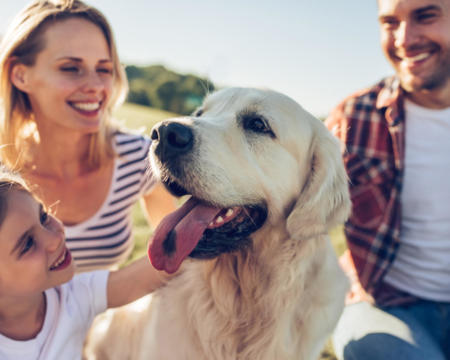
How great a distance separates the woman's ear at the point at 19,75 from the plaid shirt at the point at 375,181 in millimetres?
2199

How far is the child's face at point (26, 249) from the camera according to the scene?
6.22 ft

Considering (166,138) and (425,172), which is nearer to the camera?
(166,138)

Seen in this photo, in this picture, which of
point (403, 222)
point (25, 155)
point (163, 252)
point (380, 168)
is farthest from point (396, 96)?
point (25, 155)

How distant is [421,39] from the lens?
260cm

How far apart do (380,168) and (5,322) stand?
2388mm

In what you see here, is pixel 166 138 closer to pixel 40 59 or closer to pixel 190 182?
pixel 190 182

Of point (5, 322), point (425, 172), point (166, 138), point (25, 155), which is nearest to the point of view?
point (166, 138)

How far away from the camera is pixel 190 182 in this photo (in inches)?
74.3

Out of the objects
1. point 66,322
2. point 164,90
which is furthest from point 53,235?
point 164,90

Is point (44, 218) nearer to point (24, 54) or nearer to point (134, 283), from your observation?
point (134, 283)

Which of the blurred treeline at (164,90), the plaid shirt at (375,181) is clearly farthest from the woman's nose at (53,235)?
the blurred treeline at (164,90)

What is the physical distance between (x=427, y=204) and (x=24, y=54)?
288 cm

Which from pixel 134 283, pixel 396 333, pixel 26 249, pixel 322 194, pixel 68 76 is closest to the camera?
pixel 26 249

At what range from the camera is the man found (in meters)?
2.59
